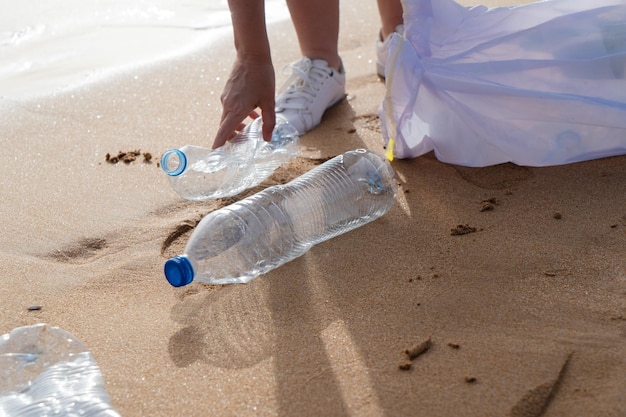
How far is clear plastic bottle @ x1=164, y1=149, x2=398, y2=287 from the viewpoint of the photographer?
5.63 ft

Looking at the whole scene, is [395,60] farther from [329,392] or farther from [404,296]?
[329,392]

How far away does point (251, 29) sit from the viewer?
2076 millimetres

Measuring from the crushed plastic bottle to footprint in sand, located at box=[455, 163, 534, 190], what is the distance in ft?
3.72

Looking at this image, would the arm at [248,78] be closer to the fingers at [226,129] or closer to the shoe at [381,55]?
the fingers at [226,129]

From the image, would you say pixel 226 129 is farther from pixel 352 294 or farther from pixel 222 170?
pixel 352 294

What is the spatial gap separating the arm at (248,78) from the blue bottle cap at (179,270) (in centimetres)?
55

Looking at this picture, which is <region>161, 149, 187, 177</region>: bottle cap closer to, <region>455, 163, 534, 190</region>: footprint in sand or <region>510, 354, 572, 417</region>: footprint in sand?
<region>455, 163, 534, 190</region>: footprint in sand

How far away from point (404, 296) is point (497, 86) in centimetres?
71

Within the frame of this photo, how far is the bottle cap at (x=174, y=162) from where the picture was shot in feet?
5.89

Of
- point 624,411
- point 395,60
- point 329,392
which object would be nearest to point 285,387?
point 329,392

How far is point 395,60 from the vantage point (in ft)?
6.91

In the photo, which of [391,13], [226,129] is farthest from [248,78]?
[391,13]

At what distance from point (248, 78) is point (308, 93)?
1.88 feet

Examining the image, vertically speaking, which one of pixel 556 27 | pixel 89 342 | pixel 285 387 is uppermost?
pixel 556 27
